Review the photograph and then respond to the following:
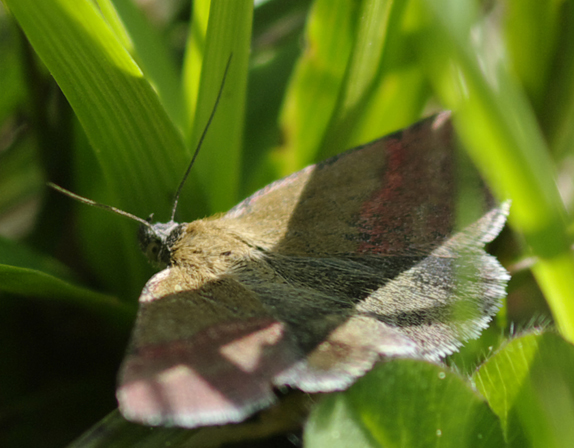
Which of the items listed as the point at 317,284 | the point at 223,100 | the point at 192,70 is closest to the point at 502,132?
Answer: the point at 317,284

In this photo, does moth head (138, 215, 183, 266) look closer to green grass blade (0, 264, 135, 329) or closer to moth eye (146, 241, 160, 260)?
moth eye (146, 241, 160, 260)

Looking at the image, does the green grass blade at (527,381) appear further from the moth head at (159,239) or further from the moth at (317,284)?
the moth head at (159,239)

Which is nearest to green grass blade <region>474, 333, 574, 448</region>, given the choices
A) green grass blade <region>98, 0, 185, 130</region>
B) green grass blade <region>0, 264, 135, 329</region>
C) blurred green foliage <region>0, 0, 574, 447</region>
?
blurred green foliage <region>0, 0, 574, 447</region>

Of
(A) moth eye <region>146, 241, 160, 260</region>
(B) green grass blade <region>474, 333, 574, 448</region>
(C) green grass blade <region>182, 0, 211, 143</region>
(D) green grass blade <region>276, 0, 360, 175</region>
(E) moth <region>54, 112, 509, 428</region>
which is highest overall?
(C) green grass blade <region>182, 0, 211, 143</region>

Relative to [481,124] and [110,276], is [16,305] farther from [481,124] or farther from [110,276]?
[481,124]

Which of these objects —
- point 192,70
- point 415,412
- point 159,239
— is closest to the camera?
point 415,412

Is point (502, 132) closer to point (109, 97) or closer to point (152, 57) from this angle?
point (109, 97)
